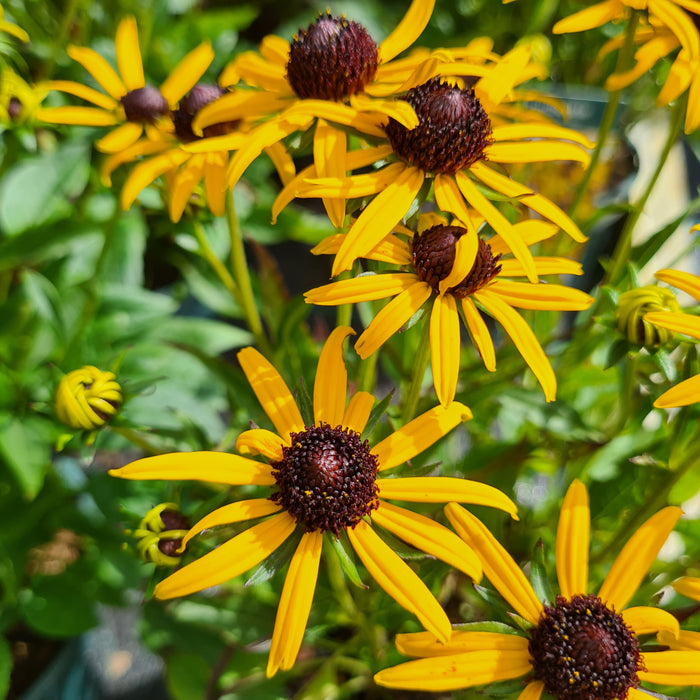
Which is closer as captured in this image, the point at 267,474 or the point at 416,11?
the point at 267,474

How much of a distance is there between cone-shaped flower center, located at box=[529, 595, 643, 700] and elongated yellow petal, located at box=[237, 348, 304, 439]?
0.86 feet

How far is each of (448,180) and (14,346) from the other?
775mm

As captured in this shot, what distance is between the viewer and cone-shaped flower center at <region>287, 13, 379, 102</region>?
62 cm

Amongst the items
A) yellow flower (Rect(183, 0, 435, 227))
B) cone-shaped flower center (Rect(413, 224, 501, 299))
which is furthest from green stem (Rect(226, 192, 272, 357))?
cone-shaped flower center (Rect(413, 224, 501, 299))

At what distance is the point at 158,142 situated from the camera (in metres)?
0.71

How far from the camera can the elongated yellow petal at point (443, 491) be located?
1.71 ft

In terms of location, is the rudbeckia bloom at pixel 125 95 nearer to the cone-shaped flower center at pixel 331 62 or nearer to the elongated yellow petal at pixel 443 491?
the cone-shaped flower center at pixel 331 62

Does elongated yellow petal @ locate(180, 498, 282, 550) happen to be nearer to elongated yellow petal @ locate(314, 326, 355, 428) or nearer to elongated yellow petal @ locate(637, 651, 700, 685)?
elongated yellow petal @ locate(314, 326, 355, 428)

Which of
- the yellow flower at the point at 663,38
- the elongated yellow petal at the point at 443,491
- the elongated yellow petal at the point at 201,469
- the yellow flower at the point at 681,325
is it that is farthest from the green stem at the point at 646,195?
the elongated yellow petal at the point at 201,469

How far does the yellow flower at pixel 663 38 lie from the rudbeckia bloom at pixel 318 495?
1.17 feet

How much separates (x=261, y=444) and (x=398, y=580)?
0.15 meters

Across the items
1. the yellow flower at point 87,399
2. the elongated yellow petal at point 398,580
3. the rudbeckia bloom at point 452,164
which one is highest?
the rudbeckia bloom at point 452,164

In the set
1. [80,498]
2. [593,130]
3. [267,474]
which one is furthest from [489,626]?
[593,130]

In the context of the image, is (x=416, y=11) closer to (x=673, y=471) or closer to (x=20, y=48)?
(x=673, y=471)
